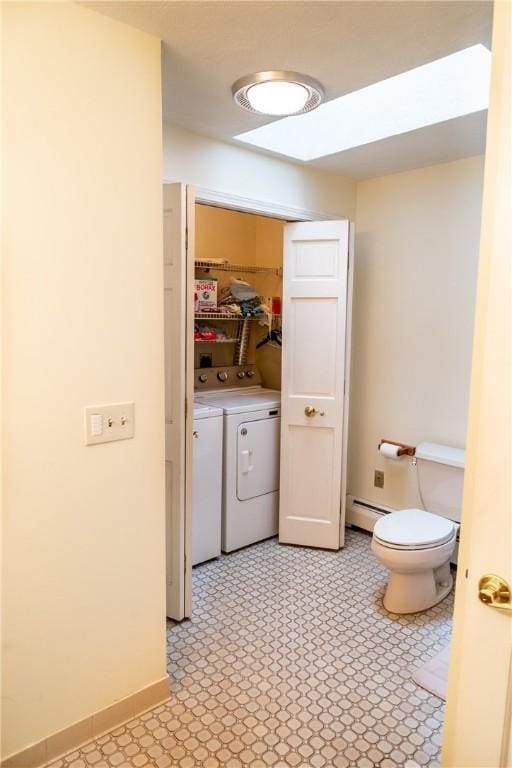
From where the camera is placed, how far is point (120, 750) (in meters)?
1.70

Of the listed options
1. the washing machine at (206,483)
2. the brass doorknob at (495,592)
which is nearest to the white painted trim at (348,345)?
the washing machine at (206,483)

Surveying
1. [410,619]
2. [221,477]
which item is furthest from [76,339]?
[410,619]

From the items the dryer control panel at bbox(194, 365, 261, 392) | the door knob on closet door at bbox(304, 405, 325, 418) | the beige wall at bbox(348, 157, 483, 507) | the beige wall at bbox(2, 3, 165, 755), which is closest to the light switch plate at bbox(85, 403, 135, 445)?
the beige wall at bbox(2, 3, 165, 755)

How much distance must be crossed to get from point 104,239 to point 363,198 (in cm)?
220

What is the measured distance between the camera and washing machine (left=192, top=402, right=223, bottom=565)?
2.87m

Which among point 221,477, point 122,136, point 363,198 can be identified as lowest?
point 221,477

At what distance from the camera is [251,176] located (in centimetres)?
278

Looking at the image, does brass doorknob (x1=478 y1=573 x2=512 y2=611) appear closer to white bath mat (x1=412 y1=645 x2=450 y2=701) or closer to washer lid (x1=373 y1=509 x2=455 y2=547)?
white bath mat (x1=412 y1=645 x2=450 y2=701)

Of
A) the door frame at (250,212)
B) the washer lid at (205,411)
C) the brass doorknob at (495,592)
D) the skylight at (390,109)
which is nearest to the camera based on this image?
the brass doorknob at (495,592)

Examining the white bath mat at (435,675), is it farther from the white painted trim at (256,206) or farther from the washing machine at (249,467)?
the white painted trim at (256,206)

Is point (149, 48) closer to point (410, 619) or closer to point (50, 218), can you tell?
point (50, 218)

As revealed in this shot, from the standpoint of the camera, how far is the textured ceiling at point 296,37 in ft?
4.81

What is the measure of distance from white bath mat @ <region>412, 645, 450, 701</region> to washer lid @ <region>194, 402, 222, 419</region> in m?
1.58

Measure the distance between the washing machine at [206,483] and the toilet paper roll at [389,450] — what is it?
1.01 m
